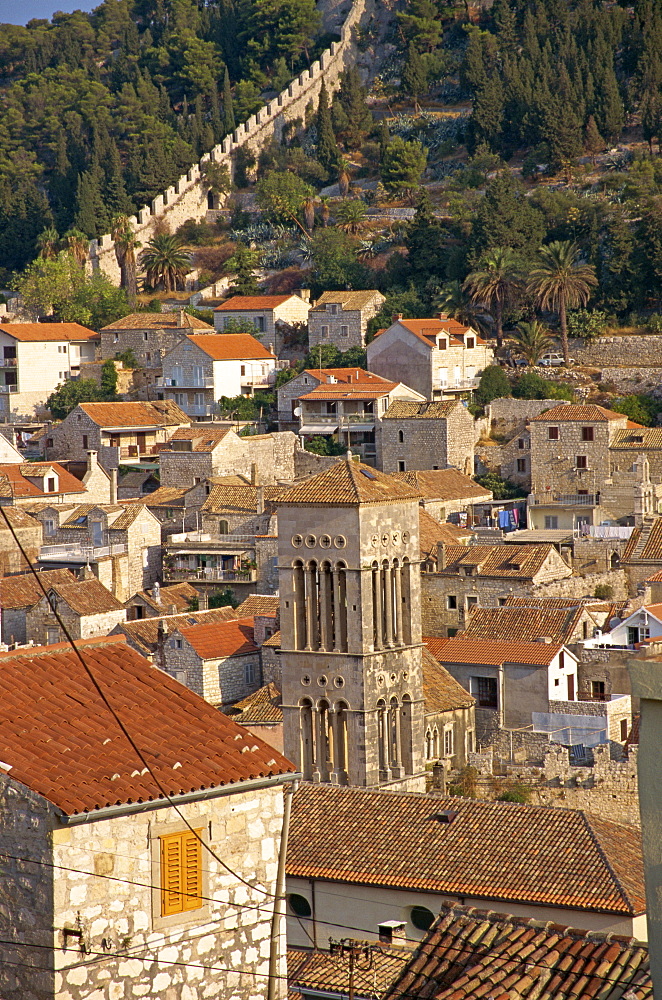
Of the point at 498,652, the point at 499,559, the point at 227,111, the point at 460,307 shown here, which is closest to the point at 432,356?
the point at 460,307

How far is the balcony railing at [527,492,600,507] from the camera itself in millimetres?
58500

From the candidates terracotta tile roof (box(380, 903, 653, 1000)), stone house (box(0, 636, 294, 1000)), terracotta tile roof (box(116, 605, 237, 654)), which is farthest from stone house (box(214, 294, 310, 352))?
stone house (box(0, 636, 294, 1000))

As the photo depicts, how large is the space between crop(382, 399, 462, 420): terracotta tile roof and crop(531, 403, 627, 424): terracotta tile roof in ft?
12.6

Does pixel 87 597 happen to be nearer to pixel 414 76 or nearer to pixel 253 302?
pixel 253 302

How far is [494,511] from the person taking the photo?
5847 centimetres

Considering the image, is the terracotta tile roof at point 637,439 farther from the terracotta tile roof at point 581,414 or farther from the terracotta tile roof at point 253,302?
the terracotta tile roof at point 253,302

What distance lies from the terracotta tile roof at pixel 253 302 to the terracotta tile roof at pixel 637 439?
24563 millimetres

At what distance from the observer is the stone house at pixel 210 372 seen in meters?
74.7

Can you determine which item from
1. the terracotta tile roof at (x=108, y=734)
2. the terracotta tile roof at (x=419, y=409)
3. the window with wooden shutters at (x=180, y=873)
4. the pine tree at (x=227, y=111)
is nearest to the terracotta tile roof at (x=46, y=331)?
the terracotta tile roof at (x=419, y=409)

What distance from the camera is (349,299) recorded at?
77062 mm

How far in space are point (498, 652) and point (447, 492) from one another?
15298mm

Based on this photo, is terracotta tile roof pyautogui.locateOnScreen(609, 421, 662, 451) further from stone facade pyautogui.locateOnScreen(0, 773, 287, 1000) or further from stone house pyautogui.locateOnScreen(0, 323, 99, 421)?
stone facade pyautogui.locateOnScreen(0, 773, 287, 1000)

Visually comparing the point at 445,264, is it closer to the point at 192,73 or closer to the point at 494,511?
the point at 494,511

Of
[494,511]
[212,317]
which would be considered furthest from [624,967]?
[212,317]
